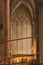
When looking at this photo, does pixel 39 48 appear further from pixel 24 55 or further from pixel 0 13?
pixel 0 13

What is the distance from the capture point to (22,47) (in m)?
5.00

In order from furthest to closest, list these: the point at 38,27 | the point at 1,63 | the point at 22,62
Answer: the point at 38,27
the point at 22,62
the point at 1,63

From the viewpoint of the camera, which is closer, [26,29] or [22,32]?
[22,32]

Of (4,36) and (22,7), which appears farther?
(22,7)

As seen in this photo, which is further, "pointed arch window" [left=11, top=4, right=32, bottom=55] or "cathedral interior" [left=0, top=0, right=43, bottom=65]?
"pointed arch window" [left=11, top=4, right=32, bottom=55]

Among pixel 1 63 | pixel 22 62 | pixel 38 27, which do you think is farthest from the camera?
pixel 38 27

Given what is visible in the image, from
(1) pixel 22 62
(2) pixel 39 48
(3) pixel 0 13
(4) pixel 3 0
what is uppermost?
(4) pixel 3 0

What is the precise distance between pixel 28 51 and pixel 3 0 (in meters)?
2.02

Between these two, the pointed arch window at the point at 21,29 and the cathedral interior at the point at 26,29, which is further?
the pointed arch window at the point at 21,29

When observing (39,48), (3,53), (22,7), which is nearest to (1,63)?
(3,53)

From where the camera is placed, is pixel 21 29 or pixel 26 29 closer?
pixel 21 29

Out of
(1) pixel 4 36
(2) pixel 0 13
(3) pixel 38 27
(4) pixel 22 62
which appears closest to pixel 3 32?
(1) pixel 4 36

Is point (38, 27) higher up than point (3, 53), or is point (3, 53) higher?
point (38, 27)

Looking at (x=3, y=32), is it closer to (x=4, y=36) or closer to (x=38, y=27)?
(x=4, y=36)
